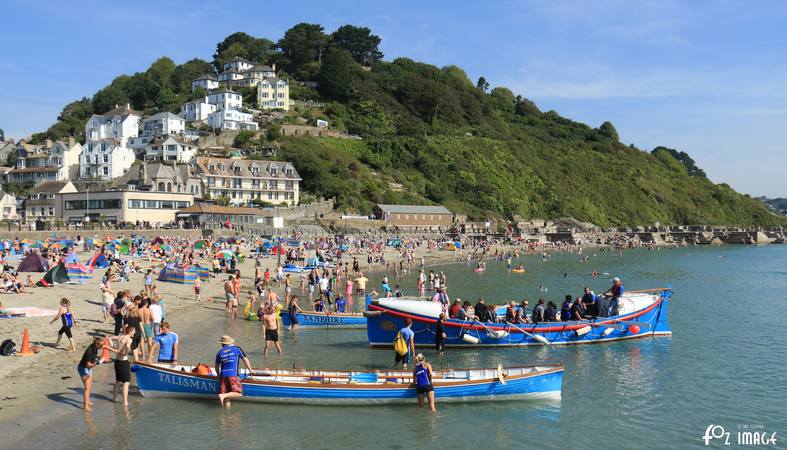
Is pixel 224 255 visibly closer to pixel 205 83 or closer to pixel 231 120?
pixel 231 120

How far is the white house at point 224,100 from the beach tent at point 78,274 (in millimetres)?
85239

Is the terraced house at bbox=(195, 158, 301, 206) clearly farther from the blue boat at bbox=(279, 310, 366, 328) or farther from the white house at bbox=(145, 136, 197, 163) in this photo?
the blue boat at bbox=(279, 310, 366, 328)

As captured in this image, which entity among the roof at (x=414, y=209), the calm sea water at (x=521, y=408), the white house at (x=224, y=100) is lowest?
the calm sea water at (x=521, y=408)

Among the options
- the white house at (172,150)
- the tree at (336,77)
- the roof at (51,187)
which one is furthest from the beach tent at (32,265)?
the tree at (336,77)

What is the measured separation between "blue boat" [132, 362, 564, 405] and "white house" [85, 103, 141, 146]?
316 ft

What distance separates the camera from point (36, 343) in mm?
17969

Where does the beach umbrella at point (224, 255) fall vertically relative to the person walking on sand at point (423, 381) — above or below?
above

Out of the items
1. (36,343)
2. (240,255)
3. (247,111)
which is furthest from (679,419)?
(247,111)

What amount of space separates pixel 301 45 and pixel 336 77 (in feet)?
69.6

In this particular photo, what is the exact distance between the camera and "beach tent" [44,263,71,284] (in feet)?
91.7

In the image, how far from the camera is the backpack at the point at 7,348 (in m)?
16.7

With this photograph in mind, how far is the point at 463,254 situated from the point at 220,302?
155ft
